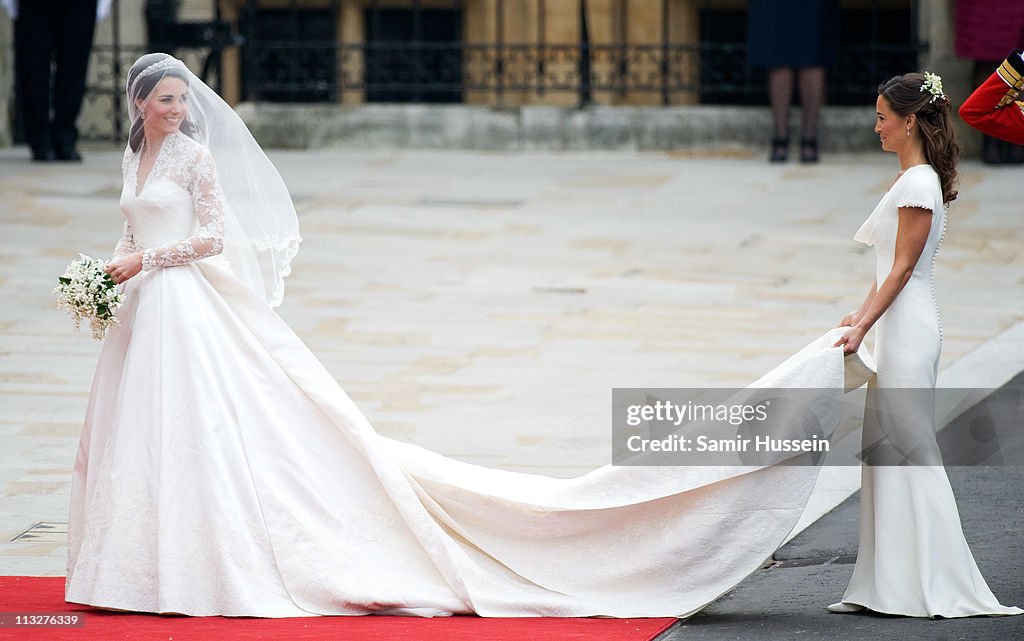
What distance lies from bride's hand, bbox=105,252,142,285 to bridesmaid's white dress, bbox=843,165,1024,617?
2384 millimetres

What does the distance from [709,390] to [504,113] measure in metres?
9.00

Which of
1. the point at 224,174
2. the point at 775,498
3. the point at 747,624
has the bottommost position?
the point at 747,624

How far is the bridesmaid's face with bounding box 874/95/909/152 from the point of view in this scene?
17.1 ft

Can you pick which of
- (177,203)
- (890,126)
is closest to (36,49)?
(177,203)

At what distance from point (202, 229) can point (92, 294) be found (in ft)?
1.37

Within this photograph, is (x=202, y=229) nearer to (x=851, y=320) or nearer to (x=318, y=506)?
(x=318, y=506)

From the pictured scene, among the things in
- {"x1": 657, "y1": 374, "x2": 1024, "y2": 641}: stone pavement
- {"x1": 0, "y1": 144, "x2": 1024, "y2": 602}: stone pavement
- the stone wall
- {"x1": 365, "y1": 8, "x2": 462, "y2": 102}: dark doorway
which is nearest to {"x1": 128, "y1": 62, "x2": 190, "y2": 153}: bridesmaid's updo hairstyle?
{"x1": 0, "y1": 144, "x2": 1024, "y2": 602}: stone pavement

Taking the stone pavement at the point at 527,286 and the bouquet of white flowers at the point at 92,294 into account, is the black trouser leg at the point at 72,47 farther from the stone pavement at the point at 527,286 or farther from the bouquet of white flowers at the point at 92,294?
the bouquet of white flowers at the point at 92,294

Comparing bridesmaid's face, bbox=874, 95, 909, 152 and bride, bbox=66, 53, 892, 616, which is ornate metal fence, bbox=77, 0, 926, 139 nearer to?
bride, bbox=66, 53, 892, 616

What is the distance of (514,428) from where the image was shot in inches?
313

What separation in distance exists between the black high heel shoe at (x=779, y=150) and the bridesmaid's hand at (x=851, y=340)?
10906 mm

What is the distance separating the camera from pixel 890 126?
206 inches

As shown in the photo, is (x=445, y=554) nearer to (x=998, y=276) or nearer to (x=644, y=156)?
(x=998, y=276)

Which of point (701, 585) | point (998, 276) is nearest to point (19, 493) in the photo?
point (701, 585)
